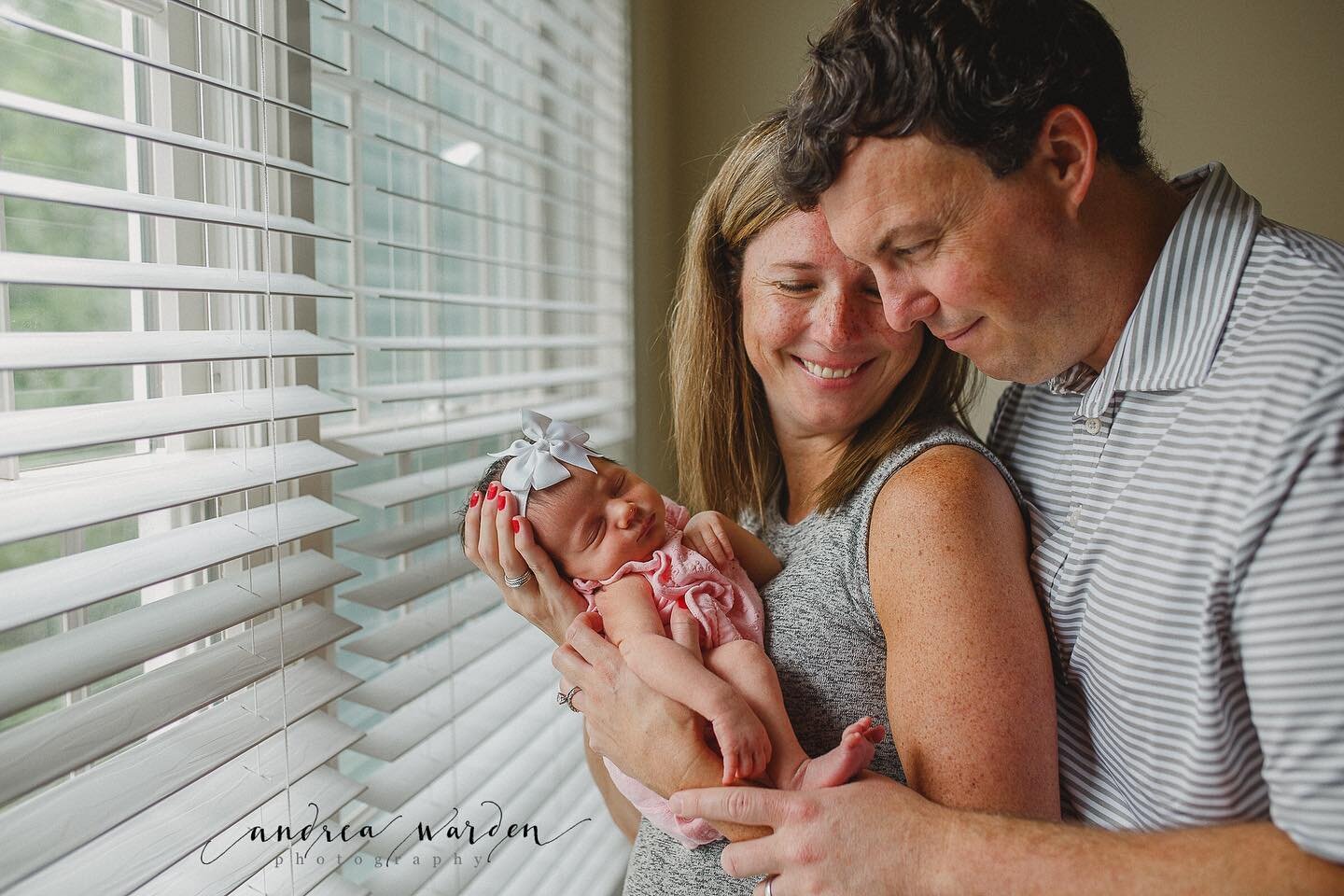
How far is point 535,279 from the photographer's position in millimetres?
1966

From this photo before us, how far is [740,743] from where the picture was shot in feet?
3.29

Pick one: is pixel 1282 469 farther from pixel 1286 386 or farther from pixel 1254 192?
pixel 1254 192

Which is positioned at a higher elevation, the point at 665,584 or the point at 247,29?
the point at 247,29

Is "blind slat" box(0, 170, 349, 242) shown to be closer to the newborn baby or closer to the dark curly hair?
the newborn baby

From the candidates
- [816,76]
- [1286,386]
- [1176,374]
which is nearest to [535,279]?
[816,76]

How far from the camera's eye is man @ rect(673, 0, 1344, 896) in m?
0.75

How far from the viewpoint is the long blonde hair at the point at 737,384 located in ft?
4.39

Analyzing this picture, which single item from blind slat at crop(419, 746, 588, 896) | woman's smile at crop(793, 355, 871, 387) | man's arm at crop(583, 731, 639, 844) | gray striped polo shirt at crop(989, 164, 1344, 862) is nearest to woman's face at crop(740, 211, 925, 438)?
woman's smile at crop(793, 355, 871, 387)

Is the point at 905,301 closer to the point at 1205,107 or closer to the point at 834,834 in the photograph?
the point at 834,834

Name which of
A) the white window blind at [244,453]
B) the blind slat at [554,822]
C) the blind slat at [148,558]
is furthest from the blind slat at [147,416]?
the blind slat at [554,822]

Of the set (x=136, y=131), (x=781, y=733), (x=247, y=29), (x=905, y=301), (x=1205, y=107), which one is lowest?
(x=781, y=733)

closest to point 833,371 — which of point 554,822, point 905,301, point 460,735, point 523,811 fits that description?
point 905,301

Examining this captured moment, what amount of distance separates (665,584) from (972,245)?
1.98 ft

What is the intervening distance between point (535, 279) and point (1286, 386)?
1.50m
